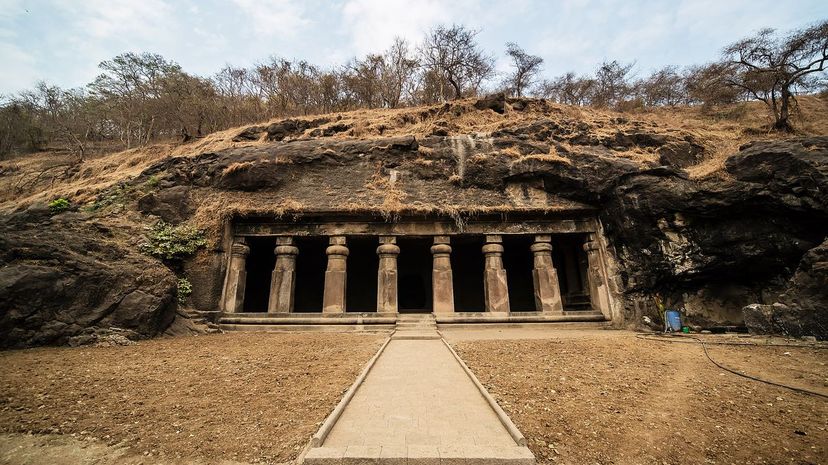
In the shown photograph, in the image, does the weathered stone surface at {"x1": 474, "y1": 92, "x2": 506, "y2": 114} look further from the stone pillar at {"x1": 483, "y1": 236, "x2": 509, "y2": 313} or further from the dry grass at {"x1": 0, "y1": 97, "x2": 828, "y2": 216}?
the stone pillar at {"x1": 483, "y1": 236, "x2": 509, "y2": 313}

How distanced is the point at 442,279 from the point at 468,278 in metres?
4.80

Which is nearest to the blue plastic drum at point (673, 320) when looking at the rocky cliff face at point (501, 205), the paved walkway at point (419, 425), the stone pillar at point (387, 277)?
the rocky cliff face at point (501, 205)

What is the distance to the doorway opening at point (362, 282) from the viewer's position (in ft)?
53.7

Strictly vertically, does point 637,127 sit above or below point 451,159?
above

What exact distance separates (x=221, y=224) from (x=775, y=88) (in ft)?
81.7

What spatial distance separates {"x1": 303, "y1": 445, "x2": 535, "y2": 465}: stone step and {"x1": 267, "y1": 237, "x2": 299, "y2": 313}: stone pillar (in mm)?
9626

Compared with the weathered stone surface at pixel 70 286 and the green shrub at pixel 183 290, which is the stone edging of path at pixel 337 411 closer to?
the weathered stone surface at pixel 70 286

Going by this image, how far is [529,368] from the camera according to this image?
5430 mm

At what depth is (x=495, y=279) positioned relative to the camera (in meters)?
12.1

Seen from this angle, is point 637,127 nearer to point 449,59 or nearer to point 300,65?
point 449,59

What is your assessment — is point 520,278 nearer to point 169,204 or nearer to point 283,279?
point 283,279

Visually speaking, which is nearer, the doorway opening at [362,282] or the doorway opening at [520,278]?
the doorway opening at [520,278]

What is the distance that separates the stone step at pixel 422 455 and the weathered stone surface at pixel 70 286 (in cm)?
744

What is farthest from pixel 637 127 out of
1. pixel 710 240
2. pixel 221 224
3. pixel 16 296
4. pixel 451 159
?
pixel 16 296
